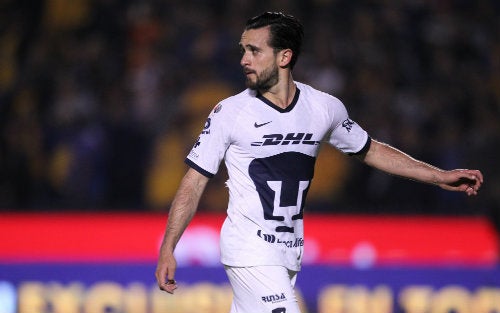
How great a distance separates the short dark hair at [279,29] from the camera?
537 centimetres

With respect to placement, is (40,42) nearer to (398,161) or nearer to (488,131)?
(488,131)

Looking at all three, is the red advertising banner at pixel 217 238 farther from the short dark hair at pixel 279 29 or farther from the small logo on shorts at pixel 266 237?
the short dark hair at pixel 279 29

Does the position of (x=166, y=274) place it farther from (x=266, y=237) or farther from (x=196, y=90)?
(x=196, y=90)

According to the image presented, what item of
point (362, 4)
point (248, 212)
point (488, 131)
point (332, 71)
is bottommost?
point (248, 212)

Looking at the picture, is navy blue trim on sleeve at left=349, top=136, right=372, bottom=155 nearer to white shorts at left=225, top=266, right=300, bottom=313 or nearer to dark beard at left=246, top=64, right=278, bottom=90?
dark beard at left=246, top=64, right=278, bottom=90

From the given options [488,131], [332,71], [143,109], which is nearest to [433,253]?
[488,131]

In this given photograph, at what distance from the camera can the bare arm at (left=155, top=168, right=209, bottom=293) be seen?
195 inches

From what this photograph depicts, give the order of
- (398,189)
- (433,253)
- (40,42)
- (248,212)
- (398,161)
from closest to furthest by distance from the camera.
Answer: (248,212), (398,161), (433,253), (398,189), (40,42)

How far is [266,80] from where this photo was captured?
5371 millimetres

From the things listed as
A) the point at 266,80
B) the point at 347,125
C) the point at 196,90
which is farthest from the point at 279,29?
the point at 196,90

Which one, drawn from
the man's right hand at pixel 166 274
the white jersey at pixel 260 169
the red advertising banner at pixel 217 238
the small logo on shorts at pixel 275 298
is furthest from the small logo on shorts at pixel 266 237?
the red advertising banner at pixel 217 238

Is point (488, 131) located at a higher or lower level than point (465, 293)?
higher

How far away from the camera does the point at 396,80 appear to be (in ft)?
38.7

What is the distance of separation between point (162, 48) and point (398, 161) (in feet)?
21.6
